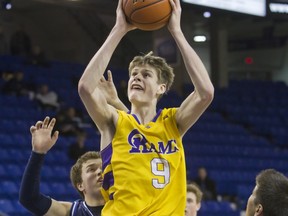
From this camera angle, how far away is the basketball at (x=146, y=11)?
339 cm

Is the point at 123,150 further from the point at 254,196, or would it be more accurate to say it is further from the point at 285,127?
the point at 285,127

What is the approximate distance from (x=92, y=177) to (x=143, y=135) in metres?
0.72

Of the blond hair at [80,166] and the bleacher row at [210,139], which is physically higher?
the bleacher row at [210,139]

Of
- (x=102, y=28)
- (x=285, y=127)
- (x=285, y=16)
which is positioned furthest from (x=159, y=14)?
(x=102, y=28)

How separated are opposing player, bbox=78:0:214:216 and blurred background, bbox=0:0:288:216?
5734 millimetres

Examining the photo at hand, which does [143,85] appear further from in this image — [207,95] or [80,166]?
[80,166]

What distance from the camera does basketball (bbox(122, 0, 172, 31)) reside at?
3.39 metres

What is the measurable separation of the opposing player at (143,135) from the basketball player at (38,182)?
16.4 inches

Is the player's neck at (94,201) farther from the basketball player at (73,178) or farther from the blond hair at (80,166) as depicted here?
the blond hair at (80,166)

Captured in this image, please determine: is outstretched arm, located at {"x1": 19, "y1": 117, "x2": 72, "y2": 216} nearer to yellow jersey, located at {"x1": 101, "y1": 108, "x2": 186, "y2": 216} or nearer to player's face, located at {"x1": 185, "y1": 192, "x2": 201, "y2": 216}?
yellow jersey, located at {"x1": 101, "y1": 108, "x2": 186, "y2": 216}

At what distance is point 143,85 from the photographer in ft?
11.5

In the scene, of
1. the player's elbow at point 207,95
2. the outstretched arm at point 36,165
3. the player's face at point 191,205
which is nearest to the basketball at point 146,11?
the player's elbow at point 207,95

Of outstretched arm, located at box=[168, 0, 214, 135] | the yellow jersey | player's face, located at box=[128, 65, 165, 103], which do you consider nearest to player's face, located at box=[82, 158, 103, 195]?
the yellow jersey

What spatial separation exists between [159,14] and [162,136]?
24.1 inches
